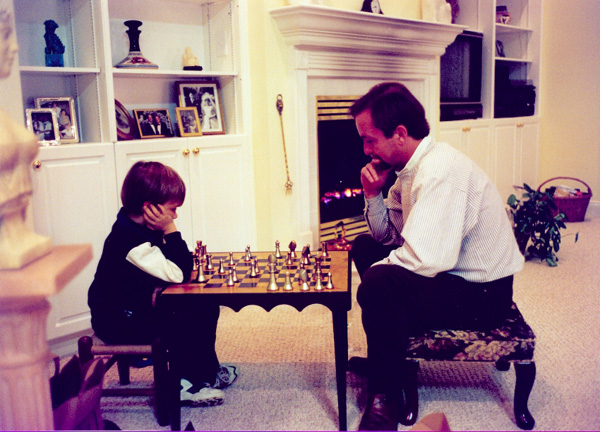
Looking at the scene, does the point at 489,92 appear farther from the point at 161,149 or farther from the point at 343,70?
the point at 161,149

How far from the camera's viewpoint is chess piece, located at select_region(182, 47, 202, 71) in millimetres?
2969

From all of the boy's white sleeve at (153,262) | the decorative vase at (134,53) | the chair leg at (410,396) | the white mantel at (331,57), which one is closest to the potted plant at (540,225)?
the white mantel at (331,57)

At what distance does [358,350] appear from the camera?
7.84ft

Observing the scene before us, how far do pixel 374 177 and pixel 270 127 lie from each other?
129 cm

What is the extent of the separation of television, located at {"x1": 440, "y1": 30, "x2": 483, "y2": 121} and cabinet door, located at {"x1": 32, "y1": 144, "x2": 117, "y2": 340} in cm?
285

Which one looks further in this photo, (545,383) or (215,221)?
(215,221)

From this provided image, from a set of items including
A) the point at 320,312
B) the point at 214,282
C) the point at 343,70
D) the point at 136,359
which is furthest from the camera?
the point at 343,70

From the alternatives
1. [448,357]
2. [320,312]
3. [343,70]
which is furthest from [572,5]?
[448,357]

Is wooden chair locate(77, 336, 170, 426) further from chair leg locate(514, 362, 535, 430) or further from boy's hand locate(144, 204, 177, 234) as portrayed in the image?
chair leg locate(514, 362, 535, 430)

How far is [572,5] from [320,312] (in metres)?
4.16

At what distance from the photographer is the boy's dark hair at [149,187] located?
70.2 inches

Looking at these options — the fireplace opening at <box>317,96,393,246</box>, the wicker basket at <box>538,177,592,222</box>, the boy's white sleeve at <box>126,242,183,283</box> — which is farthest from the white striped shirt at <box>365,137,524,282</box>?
the wicker basket at <box>538,177,592,222</box>

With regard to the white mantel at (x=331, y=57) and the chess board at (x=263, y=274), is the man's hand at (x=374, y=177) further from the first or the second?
the white mantel at (x=331, y=57)

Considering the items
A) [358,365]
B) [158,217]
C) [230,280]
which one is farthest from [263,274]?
[358,365]
